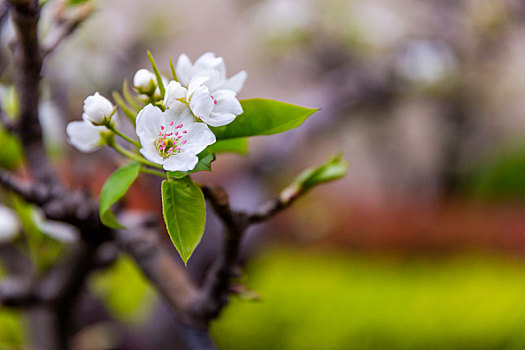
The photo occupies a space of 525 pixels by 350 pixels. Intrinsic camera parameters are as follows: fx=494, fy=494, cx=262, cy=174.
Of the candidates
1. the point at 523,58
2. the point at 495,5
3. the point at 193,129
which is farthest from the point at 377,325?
the point at 523,58

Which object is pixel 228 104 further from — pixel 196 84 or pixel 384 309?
pixel 384 309

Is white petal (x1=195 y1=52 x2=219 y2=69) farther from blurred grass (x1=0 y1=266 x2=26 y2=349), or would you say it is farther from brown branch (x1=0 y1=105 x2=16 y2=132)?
blurred grass (x1=0 y1=266 x2=26 y2=349)

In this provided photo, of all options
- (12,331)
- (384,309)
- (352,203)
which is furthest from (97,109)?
(352,203)

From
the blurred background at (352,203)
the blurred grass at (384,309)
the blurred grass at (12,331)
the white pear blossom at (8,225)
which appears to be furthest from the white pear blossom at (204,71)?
the blurred grass at (384,309)

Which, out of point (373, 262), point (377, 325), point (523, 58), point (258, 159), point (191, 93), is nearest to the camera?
point (191, 93)

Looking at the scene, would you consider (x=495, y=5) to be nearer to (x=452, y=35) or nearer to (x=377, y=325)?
(x=452, y=35)

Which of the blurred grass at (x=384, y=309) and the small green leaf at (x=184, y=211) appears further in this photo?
the blurred grass at (x=384, y=309)

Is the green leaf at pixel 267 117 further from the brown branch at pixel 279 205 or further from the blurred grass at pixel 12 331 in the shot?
the blurred grass at pixel 12 331
